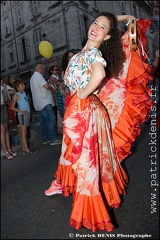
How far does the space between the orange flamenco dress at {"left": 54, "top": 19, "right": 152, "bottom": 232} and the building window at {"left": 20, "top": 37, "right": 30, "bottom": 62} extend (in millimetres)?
187

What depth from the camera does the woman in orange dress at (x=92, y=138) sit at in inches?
20.1

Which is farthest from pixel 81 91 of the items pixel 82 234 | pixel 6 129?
pixel 82 234

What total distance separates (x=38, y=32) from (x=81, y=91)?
20 cm

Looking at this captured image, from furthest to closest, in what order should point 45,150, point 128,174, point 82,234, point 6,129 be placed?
point 128,174, point 82,234, point 45,150, point 6,129

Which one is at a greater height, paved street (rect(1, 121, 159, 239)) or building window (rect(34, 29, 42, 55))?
building window (rect(34, 29, 42, 55))

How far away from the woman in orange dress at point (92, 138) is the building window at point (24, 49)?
3.9 inches

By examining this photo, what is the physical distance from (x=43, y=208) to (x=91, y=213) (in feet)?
0.85

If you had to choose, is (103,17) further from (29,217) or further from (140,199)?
(140,199)

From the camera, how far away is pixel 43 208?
0.49 m

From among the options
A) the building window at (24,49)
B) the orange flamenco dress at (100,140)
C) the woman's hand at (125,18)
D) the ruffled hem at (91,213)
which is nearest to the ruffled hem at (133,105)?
the orange flamenco dress at (100,140)

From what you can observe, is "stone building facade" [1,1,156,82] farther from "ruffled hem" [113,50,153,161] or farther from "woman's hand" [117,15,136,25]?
"ruffled hem" [113,50,153,161]

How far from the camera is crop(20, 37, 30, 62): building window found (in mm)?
408

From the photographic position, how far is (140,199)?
0.73 m

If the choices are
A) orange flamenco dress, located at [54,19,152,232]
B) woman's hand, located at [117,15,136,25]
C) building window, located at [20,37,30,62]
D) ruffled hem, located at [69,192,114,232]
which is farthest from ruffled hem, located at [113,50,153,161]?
building window, located at [20,37,30,62]
